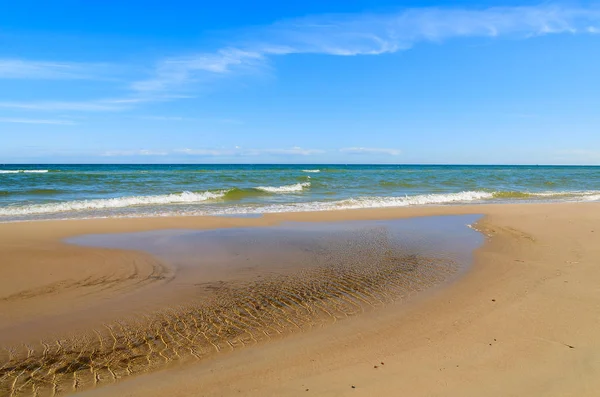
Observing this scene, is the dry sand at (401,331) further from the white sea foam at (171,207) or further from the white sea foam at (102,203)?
the white sea foam at (102,203)

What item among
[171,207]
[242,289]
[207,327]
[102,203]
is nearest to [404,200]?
[171,207]

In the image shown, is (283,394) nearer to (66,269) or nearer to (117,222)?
(66,269)

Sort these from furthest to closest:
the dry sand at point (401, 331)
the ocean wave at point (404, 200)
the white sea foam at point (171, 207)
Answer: the ocean wave at point (404, 200) < the white sea foam at point (171, 207) < the dry sand at point (401, 331)

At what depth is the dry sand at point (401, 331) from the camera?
10.6 ft

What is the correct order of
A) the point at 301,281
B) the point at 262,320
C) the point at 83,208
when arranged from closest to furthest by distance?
the point at 262,320 < the point at 301,281 < the point at 83,208

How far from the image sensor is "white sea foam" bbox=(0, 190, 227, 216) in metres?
14.8

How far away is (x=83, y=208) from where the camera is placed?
16.0 meters

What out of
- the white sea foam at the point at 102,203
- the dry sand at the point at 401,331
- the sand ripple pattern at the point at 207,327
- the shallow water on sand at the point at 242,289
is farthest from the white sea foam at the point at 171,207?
the sand ripple pattern at the point at 207,327

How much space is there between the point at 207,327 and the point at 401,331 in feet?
7.02

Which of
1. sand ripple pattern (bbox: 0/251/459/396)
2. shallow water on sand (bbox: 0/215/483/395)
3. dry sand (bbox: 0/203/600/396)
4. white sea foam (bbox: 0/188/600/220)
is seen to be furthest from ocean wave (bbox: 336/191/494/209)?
sand ripple pattern (bbox: 0/251/459/396)

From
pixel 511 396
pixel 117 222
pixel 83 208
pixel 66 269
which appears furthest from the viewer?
pixel 83 208

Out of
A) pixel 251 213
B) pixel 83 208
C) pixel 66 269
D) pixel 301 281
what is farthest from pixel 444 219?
pixel 83 208

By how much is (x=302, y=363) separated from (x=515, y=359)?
1.93 meters

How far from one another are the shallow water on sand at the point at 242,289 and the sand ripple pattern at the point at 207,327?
1 cm
